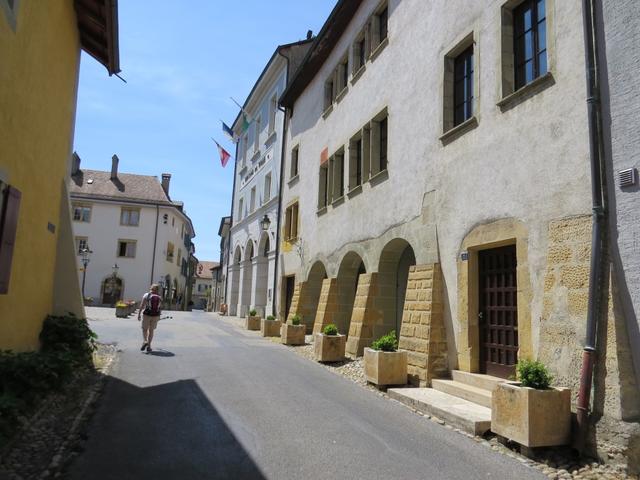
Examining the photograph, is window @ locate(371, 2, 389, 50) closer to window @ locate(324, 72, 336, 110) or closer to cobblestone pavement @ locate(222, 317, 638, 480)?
window @ locate(324, 72, 336, 110)

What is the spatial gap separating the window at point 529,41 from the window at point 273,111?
17217 millimetres

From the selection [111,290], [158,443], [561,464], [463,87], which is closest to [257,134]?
[463,87]

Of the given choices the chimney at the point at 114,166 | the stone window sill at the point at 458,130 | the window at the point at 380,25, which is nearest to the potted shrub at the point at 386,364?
the stone window sill at the point at 458,130

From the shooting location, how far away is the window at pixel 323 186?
55.2ft

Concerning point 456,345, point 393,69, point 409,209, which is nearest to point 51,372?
point 456,345

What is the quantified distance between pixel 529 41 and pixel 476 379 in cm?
520

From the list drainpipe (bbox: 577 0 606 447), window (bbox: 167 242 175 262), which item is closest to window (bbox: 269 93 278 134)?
drainpipe (bbox: 577 0 606 447)

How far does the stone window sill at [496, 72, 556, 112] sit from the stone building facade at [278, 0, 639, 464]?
0.06 ft

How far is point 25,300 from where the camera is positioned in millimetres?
7461

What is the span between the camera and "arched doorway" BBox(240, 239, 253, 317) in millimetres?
27234

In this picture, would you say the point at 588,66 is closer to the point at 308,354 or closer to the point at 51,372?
the point at 51,372

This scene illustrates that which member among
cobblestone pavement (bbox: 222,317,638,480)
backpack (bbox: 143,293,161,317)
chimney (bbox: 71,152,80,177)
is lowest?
cobblestone pavement (bbox: 222,317,638,480)

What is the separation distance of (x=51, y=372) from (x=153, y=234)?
41139mm

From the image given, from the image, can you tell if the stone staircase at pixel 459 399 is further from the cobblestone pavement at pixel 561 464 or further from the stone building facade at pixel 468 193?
the stone building facade at pixel 468 193
